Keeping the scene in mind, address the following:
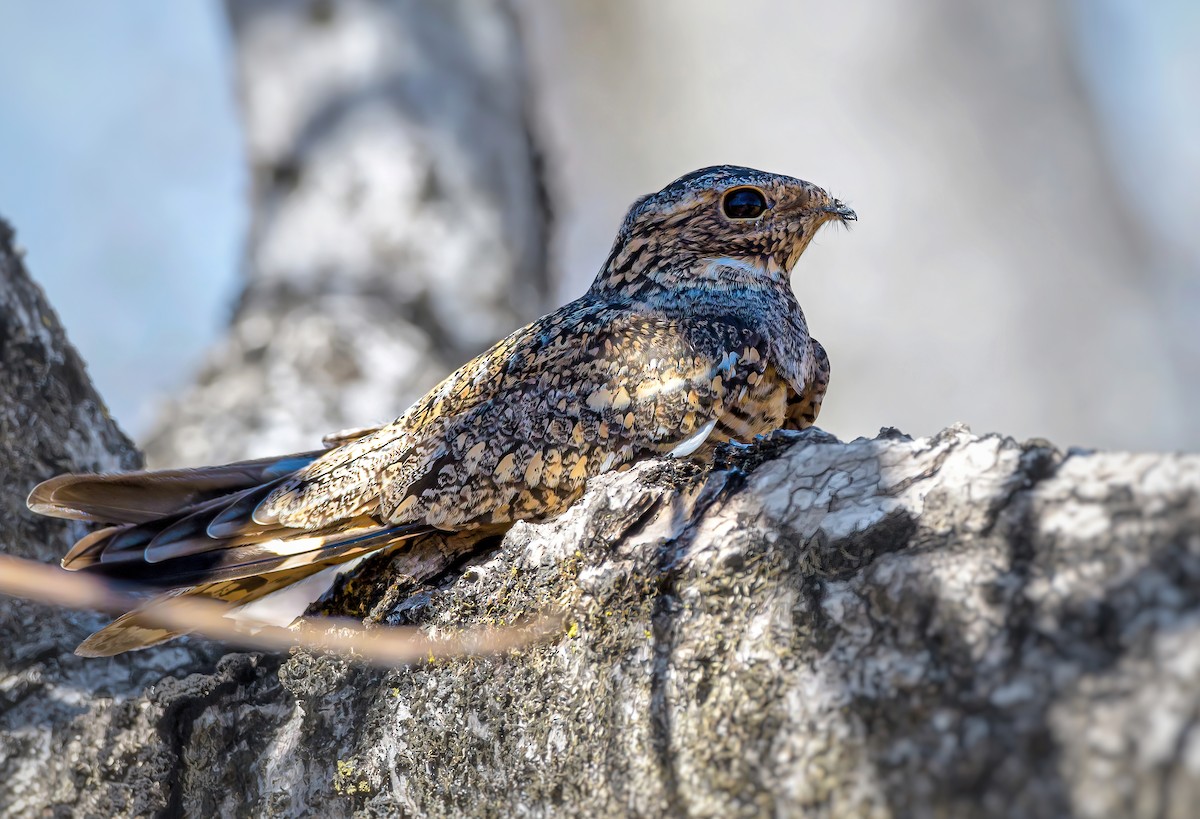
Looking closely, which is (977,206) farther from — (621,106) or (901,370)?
(621,106)

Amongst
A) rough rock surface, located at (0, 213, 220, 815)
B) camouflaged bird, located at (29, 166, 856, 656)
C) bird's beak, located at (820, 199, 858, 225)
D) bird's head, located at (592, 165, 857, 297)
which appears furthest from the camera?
bird's beak, located at (820, 199, 858, 225)

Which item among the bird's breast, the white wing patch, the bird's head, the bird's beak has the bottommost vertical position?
the white wing patch

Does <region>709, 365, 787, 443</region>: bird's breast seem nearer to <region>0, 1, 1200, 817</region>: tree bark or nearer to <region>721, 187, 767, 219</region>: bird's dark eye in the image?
<region>0, 1, 1200, 817</region>: tree bark

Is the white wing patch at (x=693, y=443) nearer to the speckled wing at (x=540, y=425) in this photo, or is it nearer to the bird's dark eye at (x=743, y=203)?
the speckled wing at (x=540, y=425)

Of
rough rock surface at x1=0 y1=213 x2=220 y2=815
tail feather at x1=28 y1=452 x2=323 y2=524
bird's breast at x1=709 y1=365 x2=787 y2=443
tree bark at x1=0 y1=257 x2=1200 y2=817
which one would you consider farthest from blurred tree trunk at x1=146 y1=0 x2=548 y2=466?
bird's breast at x1=709 y1=365 x2=787 y2=443

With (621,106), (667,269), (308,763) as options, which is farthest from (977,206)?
(308,763)

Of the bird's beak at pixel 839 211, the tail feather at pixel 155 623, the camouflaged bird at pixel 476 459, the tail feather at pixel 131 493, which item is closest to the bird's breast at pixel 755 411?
the camouflaged bird at pixel 476 459

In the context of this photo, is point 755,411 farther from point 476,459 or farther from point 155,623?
point 155,623

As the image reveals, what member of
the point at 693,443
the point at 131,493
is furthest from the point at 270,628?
the point at 693,443
